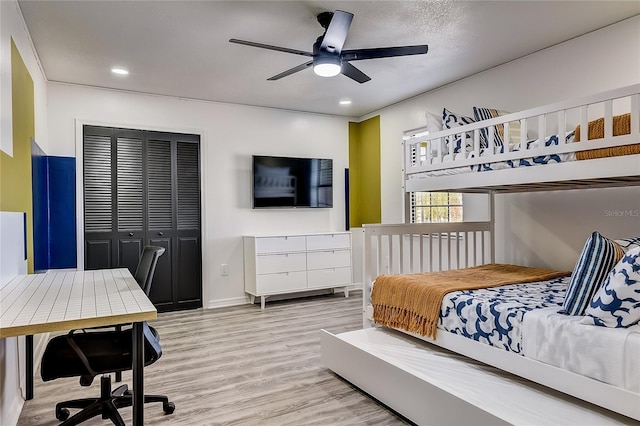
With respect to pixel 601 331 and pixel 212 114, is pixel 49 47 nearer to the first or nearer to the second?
pixel 212 114

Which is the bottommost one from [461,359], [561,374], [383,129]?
[461,359]

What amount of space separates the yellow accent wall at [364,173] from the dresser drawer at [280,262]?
1161 millimetres

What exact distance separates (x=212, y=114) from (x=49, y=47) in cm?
186

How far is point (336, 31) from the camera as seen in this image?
Result: 8.70 feet

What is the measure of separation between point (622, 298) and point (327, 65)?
7.18 feet

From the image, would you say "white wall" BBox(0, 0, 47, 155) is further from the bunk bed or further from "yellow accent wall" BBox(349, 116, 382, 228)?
"yellow accent wall" BBox(349, 116, 382, 228)

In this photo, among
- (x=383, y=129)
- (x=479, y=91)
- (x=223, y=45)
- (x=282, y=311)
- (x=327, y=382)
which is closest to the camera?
(x=327, y=382)

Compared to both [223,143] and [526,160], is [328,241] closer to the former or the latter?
[223,143]

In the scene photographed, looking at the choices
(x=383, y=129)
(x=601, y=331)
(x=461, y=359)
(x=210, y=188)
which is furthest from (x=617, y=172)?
(x=210, y=188)

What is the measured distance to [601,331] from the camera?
5.49 ft

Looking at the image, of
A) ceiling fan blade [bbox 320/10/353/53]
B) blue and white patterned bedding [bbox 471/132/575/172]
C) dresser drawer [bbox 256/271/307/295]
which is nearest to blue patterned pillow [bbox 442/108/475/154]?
blue and white patterned bedding [bbox 471/132/575/172]

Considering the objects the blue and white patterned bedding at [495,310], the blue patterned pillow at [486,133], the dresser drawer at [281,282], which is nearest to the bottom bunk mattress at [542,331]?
the blue and white patterned bedding at [495,310]

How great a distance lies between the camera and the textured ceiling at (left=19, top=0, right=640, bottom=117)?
9.04 feet

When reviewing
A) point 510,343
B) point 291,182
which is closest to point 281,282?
point 291,182
